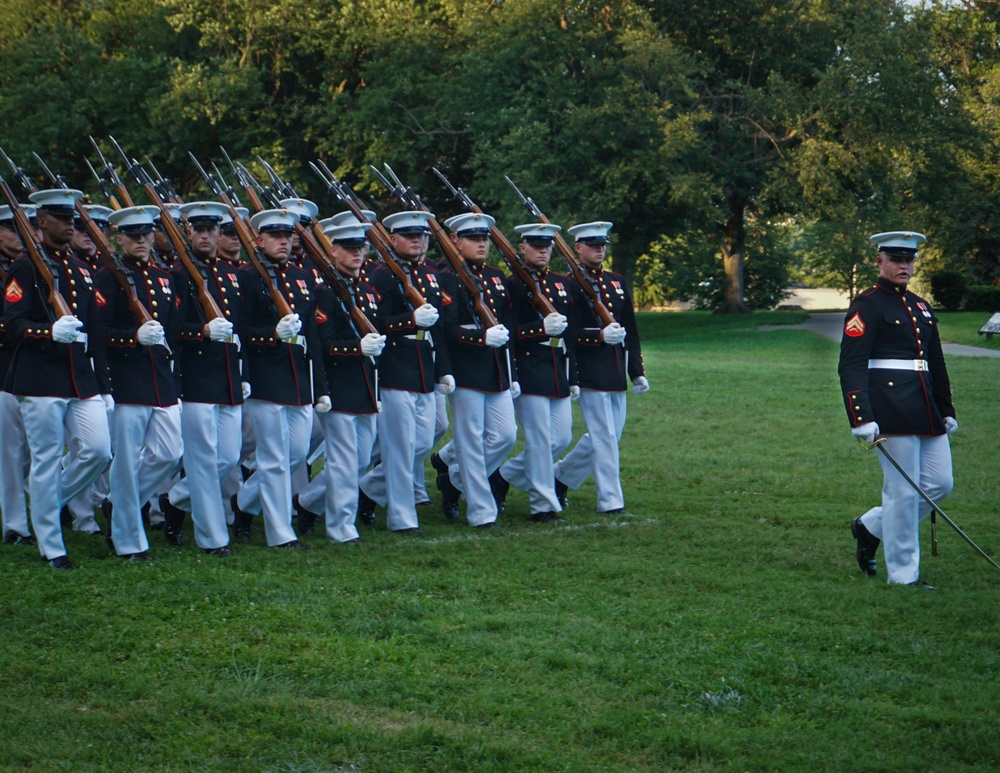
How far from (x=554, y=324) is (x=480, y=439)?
102 centimetres

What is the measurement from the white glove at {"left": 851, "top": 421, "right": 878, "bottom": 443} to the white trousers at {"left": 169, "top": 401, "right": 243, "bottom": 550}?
3.82 metres

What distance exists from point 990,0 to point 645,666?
46.1 metres

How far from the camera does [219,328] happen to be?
8.34 m

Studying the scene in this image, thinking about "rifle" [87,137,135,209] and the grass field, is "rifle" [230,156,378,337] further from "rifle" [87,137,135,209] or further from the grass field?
"rifle" [87,137,135,209]

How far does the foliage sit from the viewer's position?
4119cm

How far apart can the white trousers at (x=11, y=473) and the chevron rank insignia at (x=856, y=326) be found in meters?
5.23

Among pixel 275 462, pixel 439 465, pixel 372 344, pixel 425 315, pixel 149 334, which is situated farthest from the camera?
pixel 439 465

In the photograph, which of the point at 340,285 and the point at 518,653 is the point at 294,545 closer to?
the point at 340,285

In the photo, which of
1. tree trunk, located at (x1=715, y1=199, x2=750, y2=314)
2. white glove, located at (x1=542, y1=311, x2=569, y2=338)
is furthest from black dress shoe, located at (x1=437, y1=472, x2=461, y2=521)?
tree trunk, located at (x1=715, y1=199, x2=750, y2=314)

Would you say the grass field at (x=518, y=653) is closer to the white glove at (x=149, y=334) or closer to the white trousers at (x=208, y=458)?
the white trousers at (x=208, y=458)

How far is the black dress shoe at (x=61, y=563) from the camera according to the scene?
776 centimetres

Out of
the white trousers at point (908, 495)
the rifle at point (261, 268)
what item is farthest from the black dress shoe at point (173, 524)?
the white trousers at point (908, 495)

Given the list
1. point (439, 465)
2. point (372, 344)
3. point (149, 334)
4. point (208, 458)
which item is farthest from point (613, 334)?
point (149, 334)

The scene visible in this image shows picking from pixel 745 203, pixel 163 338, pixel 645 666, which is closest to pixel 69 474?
pixel 163 338
